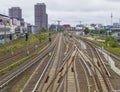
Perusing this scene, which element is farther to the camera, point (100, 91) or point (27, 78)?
point (27, 78)

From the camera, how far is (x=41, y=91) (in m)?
21.5

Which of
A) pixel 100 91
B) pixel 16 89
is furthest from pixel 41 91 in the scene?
pixel 100 91

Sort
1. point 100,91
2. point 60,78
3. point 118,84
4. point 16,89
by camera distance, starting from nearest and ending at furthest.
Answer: point 100,91
point 16,89
point 118,84
point 60,78

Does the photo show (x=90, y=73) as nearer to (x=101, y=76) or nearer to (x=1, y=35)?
(x=101, y=76)

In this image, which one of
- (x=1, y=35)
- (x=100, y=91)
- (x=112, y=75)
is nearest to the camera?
(x=100, y=91)

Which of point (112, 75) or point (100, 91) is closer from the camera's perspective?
point (100, 91)

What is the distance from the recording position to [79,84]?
24.5m

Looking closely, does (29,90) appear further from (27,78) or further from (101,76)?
(101,76)

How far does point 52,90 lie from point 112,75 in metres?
9.14

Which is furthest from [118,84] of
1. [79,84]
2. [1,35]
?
[1,35]

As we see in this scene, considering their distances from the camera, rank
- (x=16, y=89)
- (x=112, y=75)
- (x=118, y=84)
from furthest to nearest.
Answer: (x=112, y=75), (x=118, y=84), (x=16, y=89)

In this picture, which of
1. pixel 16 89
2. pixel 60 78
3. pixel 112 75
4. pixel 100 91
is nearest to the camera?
pixel 100 91

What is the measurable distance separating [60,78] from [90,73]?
14.0ft

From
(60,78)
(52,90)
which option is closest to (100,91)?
(52,90)
